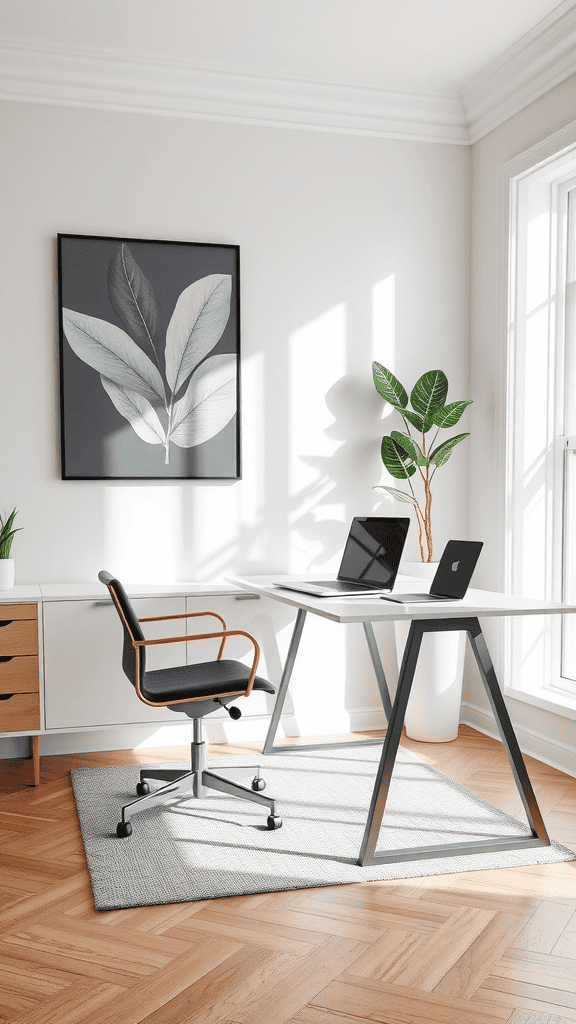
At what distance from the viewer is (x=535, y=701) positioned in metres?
3.92

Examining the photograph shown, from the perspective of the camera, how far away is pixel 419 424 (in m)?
4.21

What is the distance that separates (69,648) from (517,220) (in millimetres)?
2847

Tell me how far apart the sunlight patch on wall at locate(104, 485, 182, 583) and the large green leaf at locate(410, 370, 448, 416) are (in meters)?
1.24

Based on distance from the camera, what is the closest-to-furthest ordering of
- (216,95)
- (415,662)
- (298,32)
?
(415,662), (298,32), (216,95)

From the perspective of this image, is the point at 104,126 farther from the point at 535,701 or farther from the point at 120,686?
the point at 535,701

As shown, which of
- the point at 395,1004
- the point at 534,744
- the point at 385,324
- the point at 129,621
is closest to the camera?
the point at 395,1004

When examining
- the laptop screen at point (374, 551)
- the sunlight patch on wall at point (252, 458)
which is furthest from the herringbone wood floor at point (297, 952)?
the sunlight patch on wall at point (252, 458)

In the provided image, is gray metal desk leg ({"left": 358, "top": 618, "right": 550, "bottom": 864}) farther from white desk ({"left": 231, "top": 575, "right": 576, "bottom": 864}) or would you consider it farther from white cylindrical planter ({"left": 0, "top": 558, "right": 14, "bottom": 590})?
white cylindrical planter ({"left": 0, "top": 558, "right": 14, "bottom": 590})

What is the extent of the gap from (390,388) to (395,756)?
1.98 meters

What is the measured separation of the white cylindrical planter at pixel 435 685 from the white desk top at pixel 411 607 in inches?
31.2

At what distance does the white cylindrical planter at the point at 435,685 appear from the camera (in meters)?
4.14

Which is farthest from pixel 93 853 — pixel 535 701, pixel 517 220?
pixel 517 220

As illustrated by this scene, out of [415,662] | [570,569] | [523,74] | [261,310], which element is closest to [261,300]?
[261,310]

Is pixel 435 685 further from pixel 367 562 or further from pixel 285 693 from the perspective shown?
pixel 367 562
